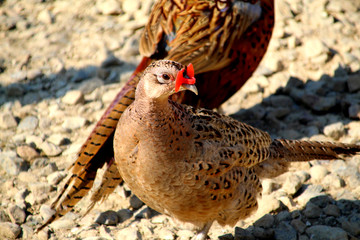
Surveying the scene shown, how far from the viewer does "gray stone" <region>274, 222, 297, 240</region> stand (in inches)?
131

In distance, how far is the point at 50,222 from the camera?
11.1ft

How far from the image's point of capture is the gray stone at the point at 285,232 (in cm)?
334

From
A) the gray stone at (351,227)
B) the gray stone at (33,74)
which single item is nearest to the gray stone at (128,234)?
the gray stone at (351,227)

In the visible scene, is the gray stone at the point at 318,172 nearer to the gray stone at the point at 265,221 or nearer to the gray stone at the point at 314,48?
the gray stone at the point at 265,221

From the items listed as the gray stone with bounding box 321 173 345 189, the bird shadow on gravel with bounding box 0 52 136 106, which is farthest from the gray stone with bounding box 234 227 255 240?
the bird shadow on gravel with bounding box 0 52 136 106

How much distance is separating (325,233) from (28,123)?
9.88ft

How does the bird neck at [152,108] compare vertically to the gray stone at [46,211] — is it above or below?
above

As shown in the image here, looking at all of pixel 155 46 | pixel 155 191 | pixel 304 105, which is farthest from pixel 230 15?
pixel 155 191

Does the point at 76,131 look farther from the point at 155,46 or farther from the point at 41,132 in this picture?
the point at 155,46

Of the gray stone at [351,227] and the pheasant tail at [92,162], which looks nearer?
the gray stone at [351,227]

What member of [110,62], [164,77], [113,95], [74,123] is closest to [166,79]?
[164,77]

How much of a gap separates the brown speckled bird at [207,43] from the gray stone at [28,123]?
3.78 feet

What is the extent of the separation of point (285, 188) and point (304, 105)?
130 centimetres

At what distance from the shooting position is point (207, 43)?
394cm
